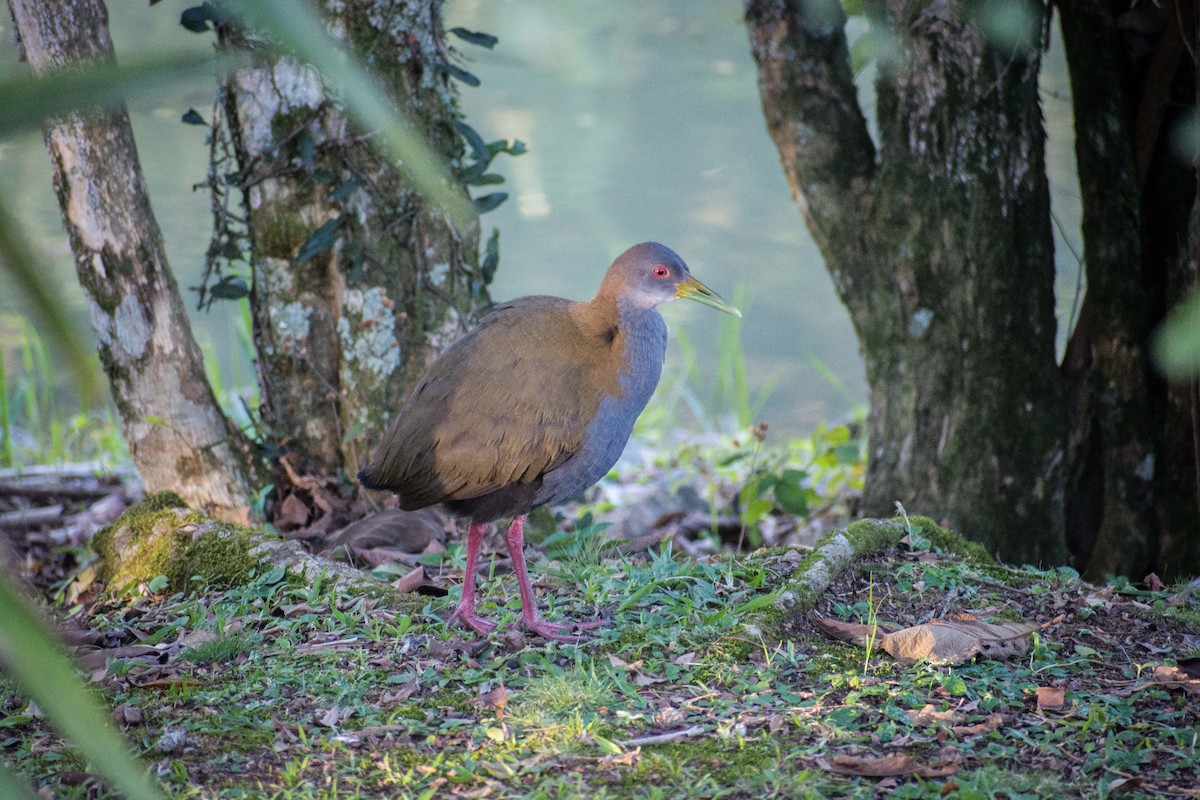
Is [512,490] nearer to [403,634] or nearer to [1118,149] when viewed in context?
[403,634]

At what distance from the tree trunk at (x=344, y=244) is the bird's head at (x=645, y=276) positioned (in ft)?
3.92

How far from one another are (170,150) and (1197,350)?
11570 mm

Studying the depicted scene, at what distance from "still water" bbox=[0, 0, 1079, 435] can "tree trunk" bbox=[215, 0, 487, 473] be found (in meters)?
2.91

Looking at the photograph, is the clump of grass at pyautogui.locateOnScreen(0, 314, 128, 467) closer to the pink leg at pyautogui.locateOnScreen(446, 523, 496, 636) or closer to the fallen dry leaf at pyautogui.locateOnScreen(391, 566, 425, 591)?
the fallen dry leaf at pyautogui.locateOnScreen(391, 566, 425, 591)

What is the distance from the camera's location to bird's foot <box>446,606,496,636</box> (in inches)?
134

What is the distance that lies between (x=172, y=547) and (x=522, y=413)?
149cm

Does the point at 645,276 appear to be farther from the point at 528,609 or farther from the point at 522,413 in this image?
the point at 528,609

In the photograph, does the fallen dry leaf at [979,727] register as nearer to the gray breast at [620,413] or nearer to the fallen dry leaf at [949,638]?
the fallen dry leaf at [949,638]

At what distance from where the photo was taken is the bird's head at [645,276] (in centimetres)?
388

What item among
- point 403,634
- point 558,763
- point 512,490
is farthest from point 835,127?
point 558,763

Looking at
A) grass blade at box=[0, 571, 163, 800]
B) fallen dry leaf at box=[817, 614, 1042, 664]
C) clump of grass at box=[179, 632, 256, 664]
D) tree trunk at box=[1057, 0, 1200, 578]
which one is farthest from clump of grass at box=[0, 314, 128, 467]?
grass blade at box=[0, 571, 163, 800]

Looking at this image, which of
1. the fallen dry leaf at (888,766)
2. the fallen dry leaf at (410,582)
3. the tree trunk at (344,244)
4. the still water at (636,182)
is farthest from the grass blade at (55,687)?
the still water at (636,182)

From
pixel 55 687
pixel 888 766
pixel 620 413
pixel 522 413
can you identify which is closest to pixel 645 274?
pixel 620 413

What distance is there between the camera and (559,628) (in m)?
3.37
